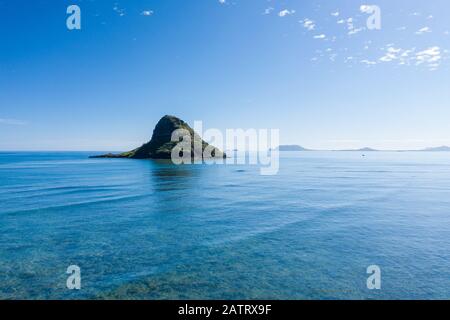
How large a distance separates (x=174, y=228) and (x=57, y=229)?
11.0 m

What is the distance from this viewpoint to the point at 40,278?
1605 centimetres

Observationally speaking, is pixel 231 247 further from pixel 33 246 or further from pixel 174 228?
pixel 33 246

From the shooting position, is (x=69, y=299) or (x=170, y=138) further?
(x=170, y=138)

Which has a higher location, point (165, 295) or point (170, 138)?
point (170, 138)

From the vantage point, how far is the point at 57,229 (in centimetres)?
2591

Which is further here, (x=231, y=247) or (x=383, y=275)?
(x=231, y=247)

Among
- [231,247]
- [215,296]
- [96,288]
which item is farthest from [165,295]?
[231,247]

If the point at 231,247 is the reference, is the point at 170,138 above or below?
above

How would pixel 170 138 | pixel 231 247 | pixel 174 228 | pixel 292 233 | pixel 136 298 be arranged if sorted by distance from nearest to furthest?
pixel 136 298, pixel 231 247, pixel 292 233, pixel 174 228, pixel 170 138

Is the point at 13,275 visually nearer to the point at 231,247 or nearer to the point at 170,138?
the point at 231,247

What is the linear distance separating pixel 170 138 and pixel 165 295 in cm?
18992

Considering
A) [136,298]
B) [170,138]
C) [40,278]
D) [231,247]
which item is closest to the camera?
[136,298]

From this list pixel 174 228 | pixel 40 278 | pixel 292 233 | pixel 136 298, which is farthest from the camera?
pixel 174 228

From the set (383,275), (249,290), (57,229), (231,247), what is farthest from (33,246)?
(383,275)
